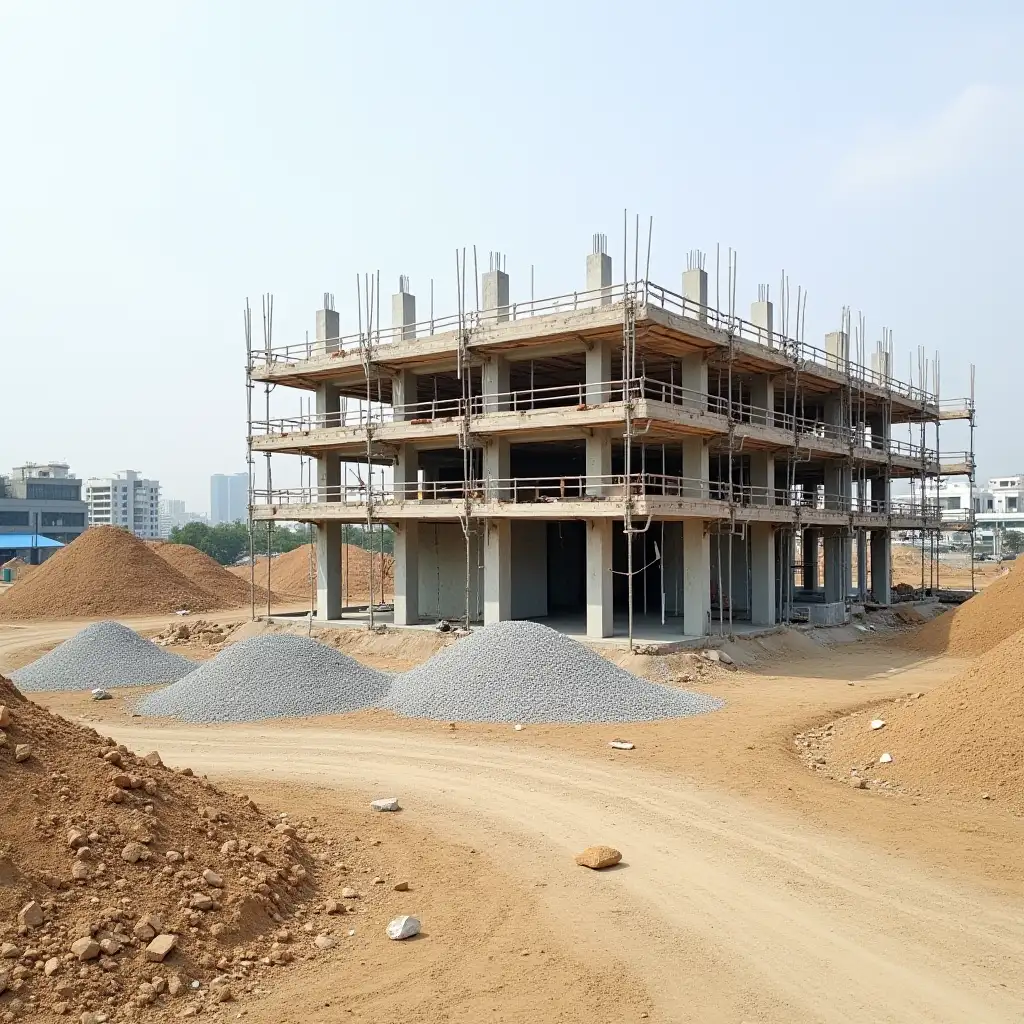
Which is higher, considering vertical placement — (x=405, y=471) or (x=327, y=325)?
(x=327, y=325)

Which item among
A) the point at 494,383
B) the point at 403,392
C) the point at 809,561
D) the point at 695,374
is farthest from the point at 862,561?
the point at 403,392

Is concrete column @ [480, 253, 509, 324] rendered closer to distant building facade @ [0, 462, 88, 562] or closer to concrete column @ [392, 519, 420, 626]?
concrete column @ [392, 519, 420, 626]

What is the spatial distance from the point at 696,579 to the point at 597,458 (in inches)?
192

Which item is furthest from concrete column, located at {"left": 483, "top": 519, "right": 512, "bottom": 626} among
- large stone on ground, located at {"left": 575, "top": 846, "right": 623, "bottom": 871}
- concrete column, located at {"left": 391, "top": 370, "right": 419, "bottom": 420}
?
large stone on ground, located at {"left": 575, "top": 846, "right": 623, "bottom": 871}

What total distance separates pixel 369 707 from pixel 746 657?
1232 cm

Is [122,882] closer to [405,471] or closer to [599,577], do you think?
[599,577]

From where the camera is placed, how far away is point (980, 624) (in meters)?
28.8

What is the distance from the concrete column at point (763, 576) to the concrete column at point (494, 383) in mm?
10194

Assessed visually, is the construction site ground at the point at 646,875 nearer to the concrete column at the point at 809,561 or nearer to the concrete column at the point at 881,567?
the concrete column at the point at 881,567

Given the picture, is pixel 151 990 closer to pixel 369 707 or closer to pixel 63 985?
pixel 63 985

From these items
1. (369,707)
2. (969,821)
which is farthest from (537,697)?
(969,821)

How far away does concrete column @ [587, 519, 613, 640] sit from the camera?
85.5ft

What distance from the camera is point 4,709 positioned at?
883 centimetres

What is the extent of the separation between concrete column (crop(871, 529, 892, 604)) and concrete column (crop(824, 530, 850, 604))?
5520 millimetres
